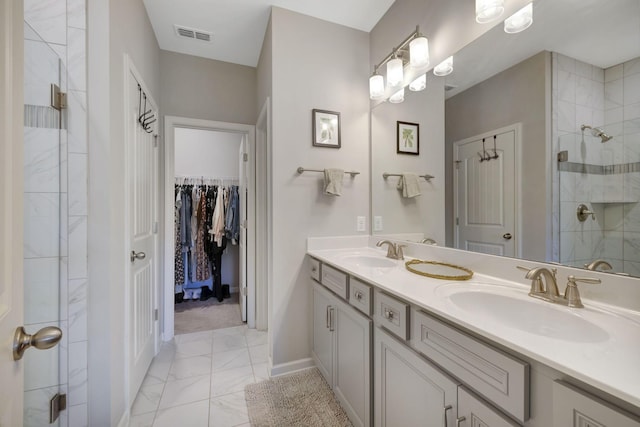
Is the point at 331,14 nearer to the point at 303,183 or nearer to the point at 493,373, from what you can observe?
the point at 303,183

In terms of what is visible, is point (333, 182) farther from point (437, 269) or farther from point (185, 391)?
point (185, 391)

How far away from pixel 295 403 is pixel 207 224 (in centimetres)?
257

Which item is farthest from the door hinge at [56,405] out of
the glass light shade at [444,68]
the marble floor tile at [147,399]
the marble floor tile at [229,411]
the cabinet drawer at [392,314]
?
the glass light shade at [444,68]

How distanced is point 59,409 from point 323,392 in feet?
4.45

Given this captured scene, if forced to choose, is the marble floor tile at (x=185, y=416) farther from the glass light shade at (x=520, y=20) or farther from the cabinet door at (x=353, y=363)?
the glass light shade at (x=520, y=20)

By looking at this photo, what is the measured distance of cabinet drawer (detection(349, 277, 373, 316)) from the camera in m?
1.28

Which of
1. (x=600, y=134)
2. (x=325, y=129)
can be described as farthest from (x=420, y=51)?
(x=600, y=134)

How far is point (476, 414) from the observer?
746 millimetres

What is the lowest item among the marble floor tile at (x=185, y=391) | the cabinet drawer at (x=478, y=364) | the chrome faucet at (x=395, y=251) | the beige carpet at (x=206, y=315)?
the marble floor tile at (x=185, y=391)

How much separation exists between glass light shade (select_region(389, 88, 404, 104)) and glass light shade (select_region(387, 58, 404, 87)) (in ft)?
0.22

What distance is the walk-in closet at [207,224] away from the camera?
3420 mm

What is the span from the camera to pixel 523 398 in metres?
0.63

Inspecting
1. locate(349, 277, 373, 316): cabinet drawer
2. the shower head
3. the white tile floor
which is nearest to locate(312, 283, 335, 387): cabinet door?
locate(349, 277, 373, 316): cabinet drawer

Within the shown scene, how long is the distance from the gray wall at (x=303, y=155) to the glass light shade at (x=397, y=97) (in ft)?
0.93
